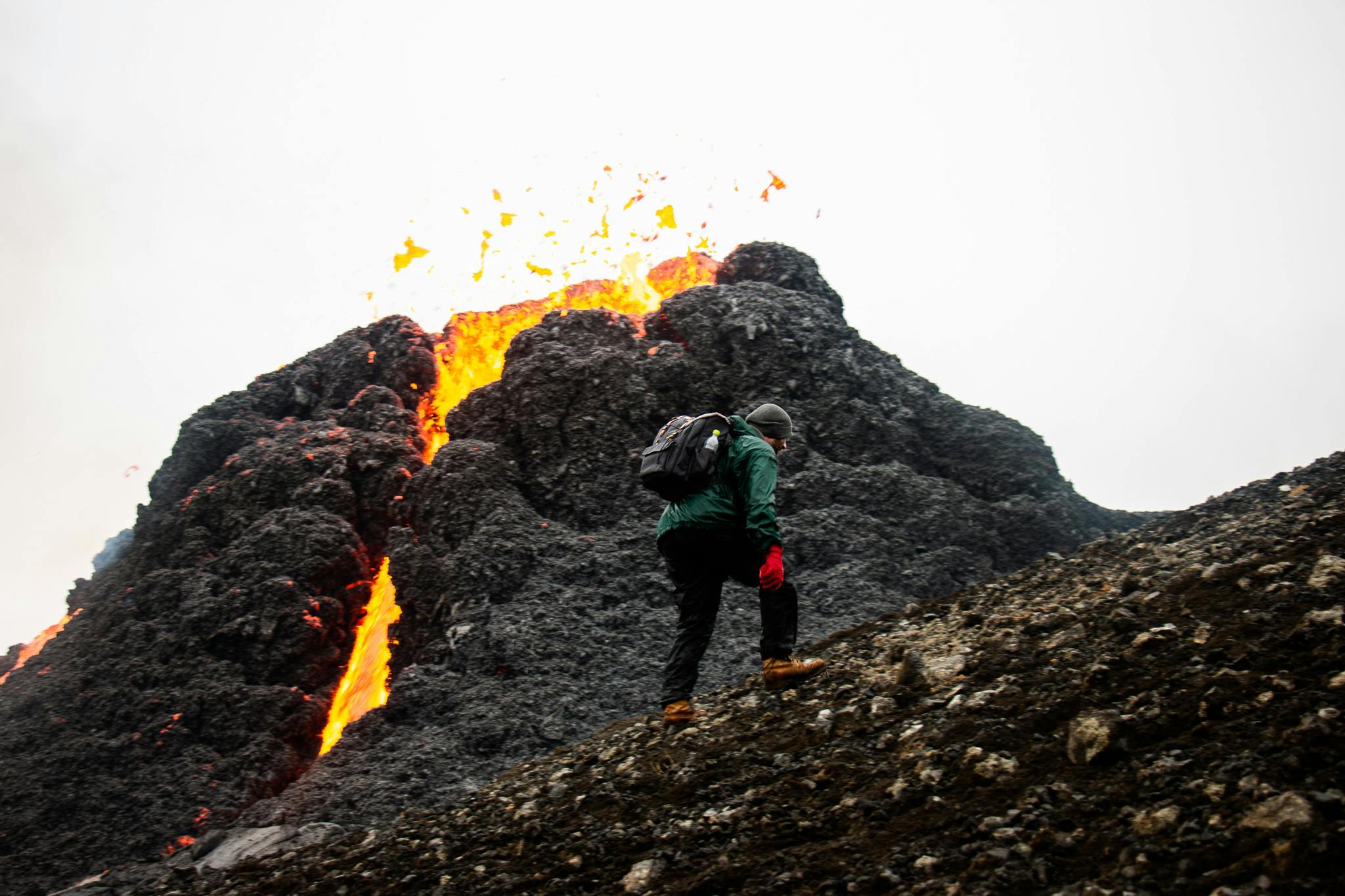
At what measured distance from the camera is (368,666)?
1838cm

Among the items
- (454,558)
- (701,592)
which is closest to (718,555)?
(701,592)

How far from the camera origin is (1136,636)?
22.0 ft

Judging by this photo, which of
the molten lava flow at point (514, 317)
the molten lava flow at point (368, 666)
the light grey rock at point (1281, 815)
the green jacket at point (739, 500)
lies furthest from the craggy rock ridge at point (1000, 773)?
the molten lava flow at point (514, 317)

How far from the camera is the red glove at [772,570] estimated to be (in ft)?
27.1

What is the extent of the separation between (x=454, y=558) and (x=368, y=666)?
2877 millimetres

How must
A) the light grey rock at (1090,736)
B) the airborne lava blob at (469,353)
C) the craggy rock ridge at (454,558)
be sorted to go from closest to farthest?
1. the light grey rock at (1090,736)
2. the craggy rock ridge at (454,558)
3. the airborne lava blob at (469,353)

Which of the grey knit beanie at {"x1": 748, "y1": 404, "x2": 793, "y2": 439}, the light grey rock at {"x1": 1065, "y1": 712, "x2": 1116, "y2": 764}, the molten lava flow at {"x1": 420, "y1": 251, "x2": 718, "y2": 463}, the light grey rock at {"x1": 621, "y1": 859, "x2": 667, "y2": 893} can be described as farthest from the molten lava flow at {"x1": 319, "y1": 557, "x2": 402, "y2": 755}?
the light grey rock at {"x1": 1065, "y1": 712, "x2": 1116, "y2": 764}

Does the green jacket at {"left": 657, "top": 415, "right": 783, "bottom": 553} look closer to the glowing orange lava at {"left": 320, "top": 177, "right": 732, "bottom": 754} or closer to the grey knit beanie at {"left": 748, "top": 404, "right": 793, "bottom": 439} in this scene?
Answer: the grey knit beanie at {"left": 748, "top": 404, "right": 793, "bottom": 439}

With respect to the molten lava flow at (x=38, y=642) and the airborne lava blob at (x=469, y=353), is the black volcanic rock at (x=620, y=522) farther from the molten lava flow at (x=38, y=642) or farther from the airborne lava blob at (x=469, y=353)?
the molten lava flow at (x=38, y=642)

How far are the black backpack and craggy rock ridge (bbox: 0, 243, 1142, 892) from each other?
242 inches

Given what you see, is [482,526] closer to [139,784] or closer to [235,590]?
[235,590]

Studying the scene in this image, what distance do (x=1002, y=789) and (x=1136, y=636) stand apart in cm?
216

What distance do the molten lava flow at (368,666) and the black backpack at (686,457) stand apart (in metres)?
10.1

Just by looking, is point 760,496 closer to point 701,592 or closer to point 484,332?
point 701,592
